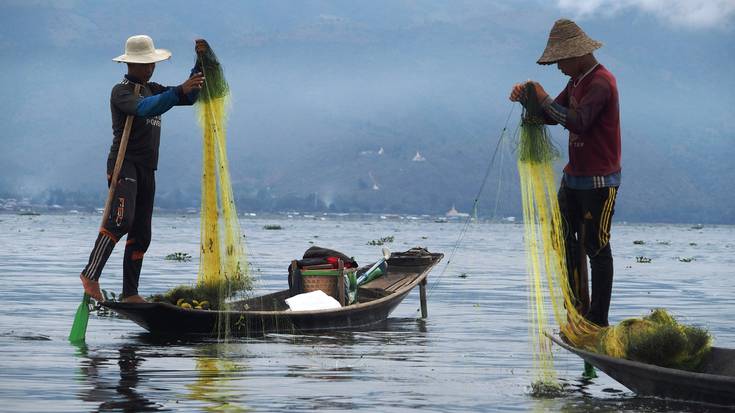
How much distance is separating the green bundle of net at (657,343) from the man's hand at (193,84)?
187 inches

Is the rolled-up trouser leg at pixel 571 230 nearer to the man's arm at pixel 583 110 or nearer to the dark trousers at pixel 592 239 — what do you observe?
the dark trousers at pixel 592 239

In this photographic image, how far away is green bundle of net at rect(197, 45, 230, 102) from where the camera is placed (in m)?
13.0

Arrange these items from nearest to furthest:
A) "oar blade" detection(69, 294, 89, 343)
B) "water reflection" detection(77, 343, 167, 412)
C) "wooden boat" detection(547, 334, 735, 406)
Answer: "wooden boat" detection(547, 334, 735, 406)
"water reflection" detection(77, 343, 167, 412)
"oar blade" detection(69, 294, 89, 343)

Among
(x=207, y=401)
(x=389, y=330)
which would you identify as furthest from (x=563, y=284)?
(x=389, y=330)

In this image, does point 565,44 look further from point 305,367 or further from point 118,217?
point 118,217

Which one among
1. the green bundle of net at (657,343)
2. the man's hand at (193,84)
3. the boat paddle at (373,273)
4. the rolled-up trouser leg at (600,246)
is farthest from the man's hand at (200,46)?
the boat paddle at (373,273)

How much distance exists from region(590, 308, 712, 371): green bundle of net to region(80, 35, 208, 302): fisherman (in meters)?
4.90

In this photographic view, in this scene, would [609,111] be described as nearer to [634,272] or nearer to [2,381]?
[2,381]

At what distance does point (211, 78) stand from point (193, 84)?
352 mm

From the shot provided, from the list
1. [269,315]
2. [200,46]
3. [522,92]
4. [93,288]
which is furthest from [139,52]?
[522,92]

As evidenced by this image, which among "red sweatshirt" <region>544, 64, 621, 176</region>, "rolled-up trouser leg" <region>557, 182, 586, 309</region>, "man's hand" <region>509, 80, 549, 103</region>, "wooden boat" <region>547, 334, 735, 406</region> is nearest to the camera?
"wooden boat" <region>547, 334, 735, 406</region>

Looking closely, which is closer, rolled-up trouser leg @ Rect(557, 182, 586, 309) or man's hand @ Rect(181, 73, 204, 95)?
rolled-up trouser leg @ Rect(557, 182, 586, 309)

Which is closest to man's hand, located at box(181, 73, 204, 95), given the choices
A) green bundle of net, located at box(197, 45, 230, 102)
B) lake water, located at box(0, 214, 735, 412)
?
green bundle of net, located at box(197, 45, 230, 102)

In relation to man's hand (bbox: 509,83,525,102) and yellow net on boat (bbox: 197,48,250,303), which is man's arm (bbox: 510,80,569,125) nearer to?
man's hand (bbox: 509,83,525,102)
